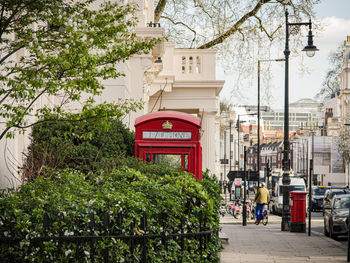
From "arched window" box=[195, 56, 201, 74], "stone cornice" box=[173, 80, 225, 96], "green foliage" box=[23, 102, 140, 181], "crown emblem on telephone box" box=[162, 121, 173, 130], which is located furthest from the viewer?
"arched window" box=[195, 56, 201, 74]

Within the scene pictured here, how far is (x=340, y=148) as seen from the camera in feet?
276

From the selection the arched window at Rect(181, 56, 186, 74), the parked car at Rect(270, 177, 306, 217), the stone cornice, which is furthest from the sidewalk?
the parked car at Rect(270, 177, 306, 217)

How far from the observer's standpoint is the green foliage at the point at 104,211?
254 inches

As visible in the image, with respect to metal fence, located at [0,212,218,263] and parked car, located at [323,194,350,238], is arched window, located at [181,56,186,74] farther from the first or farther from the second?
metal fence, located at [0,212,218,263]

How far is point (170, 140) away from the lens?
1404 cm

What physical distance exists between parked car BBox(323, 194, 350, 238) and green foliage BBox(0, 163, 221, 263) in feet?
41.2

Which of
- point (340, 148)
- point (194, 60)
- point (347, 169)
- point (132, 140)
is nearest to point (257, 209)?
point (194, 60)

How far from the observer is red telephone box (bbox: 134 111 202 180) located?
13898mm

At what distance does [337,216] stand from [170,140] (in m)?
9.34

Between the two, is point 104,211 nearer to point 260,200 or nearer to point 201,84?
point 201,84

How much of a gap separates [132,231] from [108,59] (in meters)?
2.42

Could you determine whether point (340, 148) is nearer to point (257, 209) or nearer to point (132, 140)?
point (257, 209)

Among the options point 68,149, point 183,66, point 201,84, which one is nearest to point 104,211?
point 68,149

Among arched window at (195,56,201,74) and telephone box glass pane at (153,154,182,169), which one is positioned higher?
arched window at (195,56,201,74)
